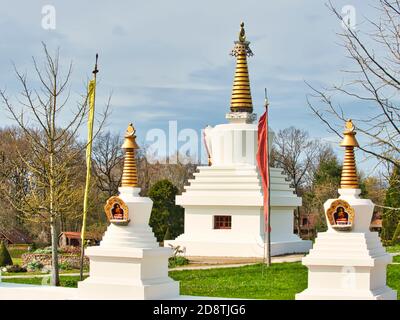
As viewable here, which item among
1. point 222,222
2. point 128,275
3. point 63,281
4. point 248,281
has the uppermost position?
point 222,222

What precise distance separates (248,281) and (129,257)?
26.6 ft

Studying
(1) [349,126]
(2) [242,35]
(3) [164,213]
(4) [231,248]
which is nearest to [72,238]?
(3) [164,213]

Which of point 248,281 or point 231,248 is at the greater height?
point 231,248

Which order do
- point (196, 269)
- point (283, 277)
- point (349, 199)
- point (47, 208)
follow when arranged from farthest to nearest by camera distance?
point (196, 269), point (283, 277), point (47, 208), point (349, 199)

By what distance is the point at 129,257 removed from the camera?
47.3 ft

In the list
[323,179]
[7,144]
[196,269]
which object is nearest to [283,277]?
[196,269]

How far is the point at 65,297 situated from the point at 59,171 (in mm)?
5446

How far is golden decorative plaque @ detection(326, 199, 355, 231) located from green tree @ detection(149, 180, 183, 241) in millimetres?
28465

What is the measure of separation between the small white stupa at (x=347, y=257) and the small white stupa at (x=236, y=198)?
17417mm

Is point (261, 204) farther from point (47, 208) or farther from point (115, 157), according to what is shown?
point (115, 157)

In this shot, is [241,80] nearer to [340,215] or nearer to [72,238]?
[72,238]

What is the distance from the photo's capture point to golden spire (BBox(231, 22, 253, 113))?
34.9m

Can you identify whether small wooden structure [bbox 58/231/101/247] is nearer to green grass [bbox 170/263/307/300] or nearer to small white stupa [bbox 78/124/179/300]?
green grass [bbox 170/263/307/300]
